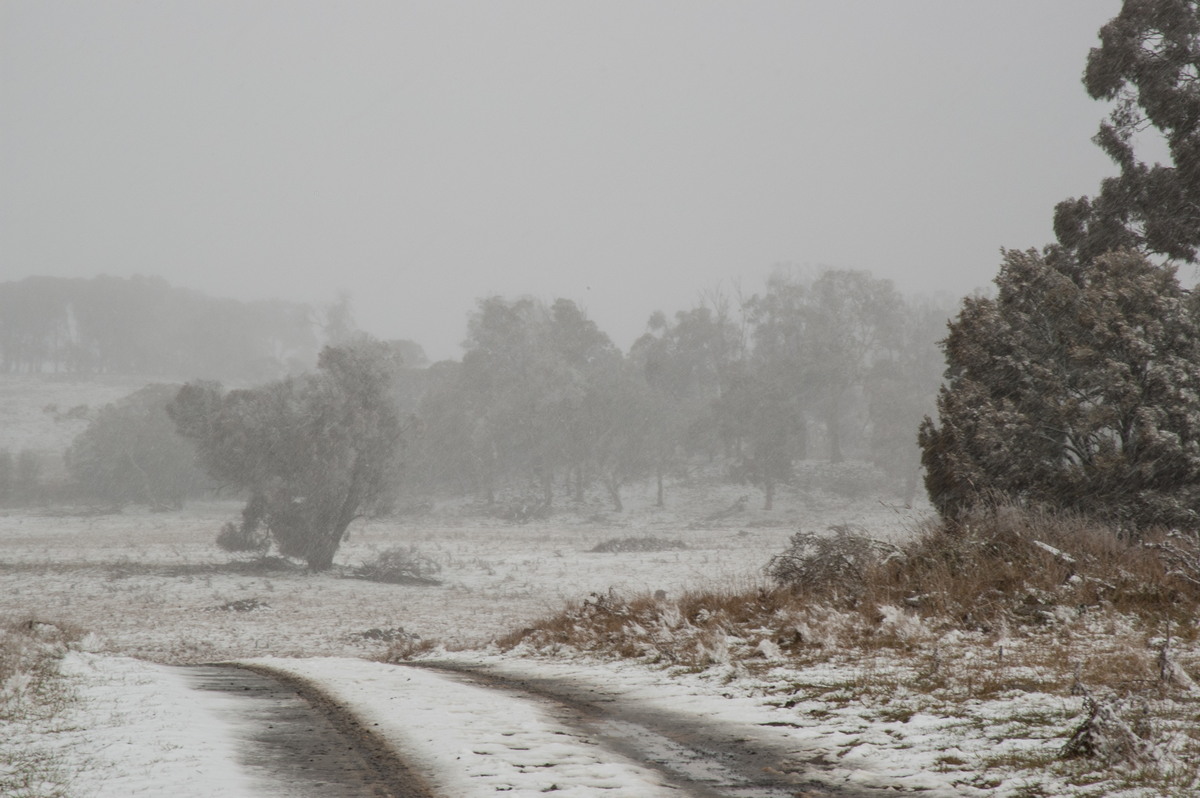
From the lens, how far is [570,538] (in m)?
45.7

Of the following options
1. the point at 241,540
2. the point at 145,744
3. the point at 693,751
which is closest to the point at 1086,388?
the point at 693,751

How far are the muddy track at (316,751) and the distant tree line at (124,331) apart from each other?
101507 mm

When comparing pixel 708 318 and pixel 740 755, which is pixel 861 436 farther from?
pixel 740 755

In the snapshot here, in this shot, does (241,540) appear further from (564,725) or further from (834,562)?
(564,725)

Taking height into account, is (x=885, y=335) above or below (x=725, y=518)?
above

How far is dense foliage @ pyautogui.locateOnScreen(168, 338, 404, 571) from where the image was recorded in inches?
1206

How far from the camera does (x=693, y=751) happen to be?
15.8ft

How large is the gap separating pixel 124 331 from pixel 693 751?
→ 121 metres

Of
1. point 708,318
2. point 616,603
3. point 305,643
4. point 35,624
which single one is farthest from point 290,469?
point 708,318

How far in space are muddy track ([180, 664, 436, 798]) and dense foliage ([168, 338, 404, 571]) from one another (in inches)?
942

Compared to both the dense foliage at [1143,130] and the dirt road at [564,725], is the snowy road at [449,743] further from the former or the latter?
the dense foliage at [1143,130]

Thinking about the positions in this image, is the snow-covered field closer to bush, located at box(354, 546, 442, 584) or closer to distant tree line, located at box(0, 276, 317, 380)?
bush, located at box(354, 546, 442, 584)

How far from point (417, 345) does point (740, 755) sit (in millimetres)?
87049

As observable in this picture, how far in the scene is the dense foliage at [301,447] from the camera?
30625mm
